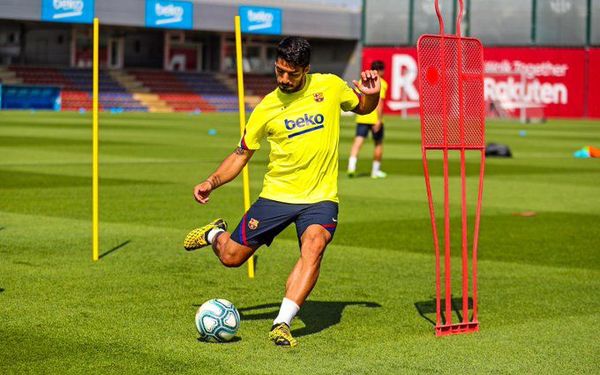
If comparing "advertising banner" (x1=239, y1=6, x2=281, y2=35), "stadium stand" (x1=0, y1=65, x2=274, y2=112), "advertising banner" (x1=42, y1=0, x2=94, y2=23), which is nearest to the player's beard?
"stadium stand" (x1=0, y1=65, x2=274, y2=112)

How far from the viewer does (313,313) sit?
9539 millimetres

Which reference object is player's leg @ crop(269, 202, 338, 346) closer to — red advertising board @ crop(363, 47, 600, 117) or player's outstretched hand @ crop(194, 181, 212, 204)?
player's outstretched hand @ crop(194, 181, 212, 204)

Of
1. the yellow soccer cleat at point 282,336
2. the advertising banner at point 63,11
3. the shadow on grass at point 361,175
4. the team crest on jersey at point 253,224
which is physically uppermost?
the advertising banner at point 63,11

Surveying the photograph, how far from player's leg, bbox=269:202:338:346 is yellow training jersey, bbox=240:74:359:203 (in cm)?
11

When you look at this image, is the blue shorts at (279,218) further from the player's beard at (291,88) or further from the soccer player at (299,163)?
the player's beard at (291,88)

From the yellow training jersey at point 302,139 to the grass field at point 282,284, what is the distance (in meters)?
1.03

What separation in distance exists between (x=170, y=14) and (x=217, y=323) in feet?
220

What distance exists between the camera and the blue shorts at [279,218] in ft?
28.0

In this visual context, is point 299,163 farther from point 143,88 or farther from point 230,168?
point 143,88

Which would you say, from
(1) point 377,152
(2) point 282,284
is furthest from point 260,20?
(2) point 282,284

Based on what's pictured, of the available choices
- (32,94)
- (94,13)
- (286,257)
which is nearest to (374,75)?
(286,257)

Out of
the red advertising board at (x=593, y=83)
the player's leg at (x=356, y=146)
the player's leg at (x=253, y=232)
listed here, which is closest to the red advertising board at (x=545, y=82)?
the red advertising board at (x=593, y=83)

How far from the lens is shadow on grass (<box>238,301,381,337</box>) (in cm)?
895

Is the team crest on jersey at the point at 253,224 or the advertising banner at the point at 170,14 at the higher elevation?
the advertising banner at the point at 170,14
